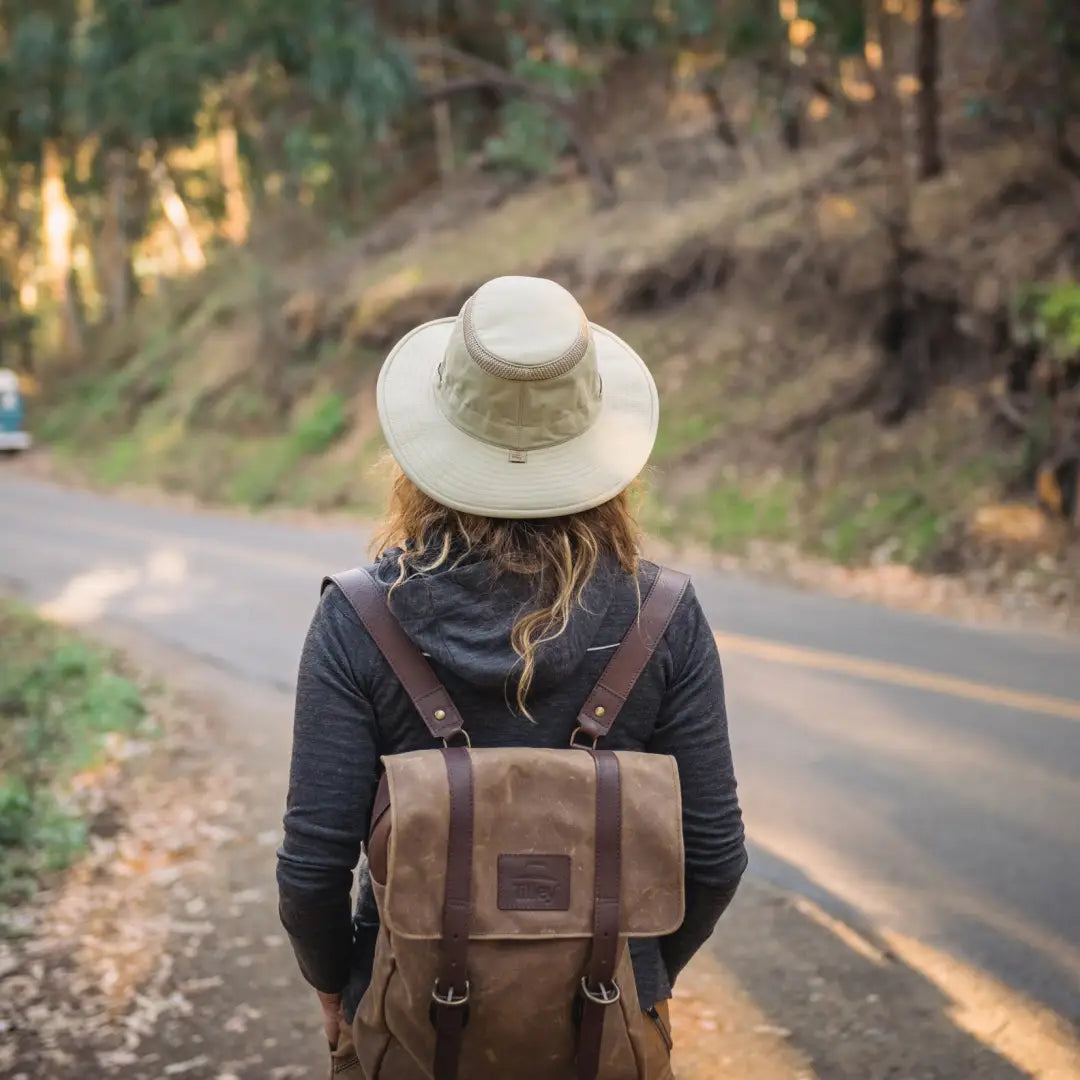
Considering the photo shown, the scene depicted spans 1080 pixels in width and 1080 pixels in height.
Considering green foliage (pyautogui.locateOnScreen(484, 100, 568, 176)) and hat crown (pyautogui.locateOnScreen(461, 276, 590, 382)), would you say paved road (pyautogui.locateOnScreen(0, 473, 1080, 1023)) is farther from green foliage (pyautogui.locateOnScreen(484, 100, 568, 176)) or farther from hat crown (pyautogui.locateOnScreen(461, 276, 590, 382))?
green foliage (pyautogui.locateOnScreen(484, 100, 568, 176))

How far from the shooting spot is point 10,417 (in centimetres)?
3173

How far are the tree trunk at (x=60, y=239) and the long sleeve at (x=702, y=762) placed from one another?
3529 cm

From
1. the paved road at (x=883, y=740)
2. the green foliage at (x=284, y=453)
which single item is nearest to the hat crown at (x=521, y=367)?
the paved road at (x=883, y=740)

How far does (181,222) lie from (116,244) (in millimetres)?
2415

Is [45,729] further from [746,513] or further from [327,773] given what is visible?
[746,513]

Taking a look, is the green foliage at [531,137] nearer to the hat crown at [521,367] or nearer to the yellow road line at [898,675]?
the yellow road line at [898,675]

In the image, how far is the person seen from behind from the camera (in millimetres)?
1930

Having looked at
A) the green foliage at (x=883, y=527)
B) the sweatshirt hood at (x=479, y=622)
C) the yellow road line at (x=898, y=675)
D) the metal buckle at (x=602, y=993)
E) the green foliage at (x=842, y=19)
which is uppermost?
the green foliage at (x=842, y=19)

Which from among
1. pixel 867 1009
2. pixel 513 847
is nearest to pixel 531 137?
pixel 867 1009

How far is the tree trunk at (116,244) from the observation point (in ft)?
118

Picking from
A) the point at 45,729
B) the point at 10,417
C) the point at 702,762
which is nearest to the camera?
the point at 702,762

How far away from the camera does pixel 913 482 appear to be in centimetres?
1431

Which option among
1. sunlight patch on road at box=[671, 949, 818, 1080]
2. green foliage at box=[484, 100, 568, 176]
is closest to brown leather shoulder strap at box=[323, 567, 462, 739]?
sunlight patch on road at box=[671, 949, 818, 1080]

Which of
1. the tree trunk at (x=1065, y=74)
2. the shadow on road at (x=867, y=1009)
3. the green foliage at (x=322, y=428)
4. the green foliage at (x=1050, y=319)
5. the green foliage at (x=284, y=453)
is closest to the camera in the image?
the shadow on road at (x=867, y=1009)
